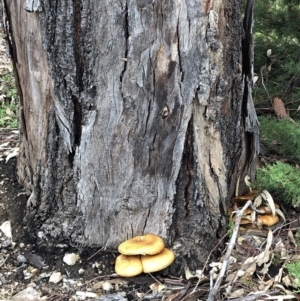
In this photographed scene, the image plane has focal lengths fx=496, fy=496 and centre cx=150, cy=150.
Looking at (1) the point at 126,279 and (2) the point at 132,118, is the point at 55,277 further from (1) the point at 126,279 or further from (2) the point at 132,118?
(2) the point at 132,118

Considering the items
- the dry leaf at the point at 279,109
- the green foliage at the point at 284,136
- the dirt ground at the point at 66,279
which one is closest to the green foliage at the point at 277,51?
the dry leaf at the point at 279,109

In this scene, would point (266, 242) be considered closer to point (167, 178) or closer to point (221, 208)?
point (221, 208)

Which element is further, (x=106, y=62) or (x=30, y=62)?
(x=30, y=62)

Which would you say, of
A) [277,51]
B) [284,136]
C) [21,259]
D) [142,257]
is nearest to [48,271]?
[21,259]

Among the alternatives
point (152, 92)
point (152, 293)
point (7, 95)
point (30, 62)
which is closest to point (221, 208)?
point (152, 293)

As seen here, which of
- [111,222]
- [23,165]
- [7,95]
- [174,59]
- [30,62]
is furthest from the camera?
[7,95]

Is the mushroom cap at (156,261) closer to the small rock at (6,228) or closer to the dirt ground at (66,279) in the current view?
the dirt ground at (66,279)
